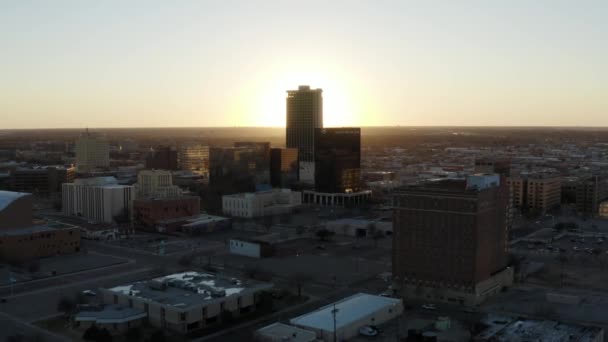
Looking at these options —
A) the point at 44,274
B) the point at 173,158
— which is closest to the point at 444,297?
the point at 44,274

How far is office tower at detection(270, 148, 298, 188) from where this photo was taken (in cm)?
8700

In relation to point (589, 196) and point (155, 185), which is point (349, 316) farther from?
point (589, 196)

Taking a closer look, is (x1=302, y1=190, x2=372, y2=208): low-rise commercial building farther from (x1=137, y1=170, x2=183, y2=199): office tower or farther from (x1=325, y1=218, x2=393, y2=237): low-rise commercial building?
(x1=325, y1=218, x2=393, y2=237): low-rise commercial building

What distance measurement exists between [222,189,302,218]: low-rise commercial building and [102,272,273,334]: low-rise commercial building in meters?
33.4

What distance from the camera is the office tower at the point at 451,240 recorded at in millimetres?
33844

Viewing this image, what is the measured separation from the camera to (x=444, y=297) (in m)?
34.5

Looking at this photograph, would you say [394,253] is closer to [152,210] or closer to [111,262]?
[111,262]

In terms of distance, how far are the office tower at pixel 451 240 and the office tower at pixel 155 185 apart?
42853mm

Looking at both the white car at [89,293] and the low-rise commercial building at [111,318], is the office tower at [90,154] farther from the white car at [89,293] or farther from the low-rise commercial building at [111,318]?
the low-rise commercial building at [111,318]

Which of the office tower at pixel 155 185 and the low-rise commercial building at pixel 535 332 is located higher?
the office tower at pixel 155 185

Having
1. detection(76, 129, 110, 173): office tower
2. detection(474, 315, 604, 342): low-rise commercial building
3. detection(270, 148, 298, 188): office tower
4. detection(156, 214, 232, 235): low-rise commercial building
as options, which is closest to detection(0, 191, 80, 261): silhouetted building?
detection(156, 214, 232, 235): low-rise commercial building

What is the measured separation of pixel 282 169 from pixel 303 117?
1677cm

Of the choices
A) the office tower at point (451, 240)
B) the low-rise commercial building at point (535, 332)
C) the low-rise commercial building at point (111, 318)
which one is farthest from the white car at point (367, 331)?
the low-rise commercial building at point (111, 318)

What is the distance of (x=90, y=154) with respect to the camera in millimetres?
118375
